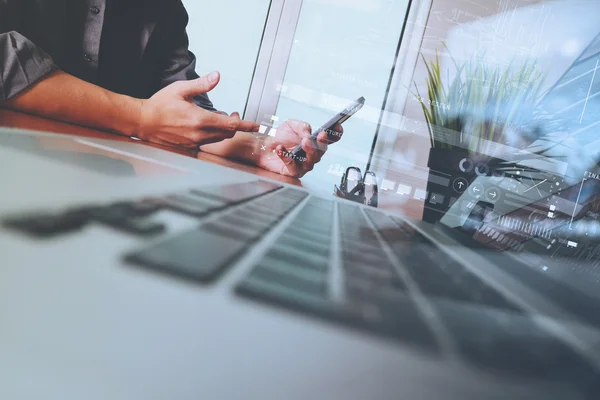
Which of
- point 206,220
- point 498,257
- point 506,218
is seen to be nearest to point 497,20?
point 506,218

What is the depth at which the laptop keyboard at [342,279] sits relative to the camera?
0.13 meters

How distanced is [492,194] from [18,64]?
32.0 inches

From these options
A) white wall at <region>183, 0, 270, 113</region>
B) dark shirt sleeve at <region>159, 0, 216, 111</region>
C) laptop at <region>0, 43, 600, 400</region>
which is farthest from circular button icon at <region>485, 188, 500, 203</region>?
dark shirt sleeve at <region>159, 0, 216, 111</region>

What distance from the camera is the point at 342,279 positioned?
17 cm

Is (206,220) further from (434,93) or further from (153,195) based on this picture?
(434,93)

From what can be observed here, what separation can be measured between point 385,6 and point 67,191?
910 millimetres

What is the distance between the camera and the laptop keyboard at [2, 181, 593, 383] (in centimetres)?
13

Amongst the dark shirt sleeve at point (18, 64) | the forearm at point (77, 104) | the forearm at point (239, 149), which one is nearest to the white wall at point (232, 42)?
the forearm at point (239, 149)

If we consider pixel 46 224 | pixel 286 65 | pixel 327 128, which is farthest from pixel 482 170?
pixel 46 224

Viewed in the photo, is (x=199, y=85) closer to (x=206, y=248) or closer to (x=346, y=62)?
(x=346, y=62)

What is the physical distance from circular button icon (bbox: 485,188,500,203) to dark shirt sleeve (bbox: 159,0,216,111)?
2.19ft

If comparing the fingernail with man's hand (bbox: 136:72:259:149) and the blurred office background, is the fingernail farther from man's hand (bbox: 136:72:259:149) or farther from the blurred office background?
the blurred office background

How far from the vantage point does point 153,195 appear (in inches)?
8.3

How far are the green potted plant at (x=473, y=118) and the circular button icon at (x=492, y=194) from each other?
38mm
